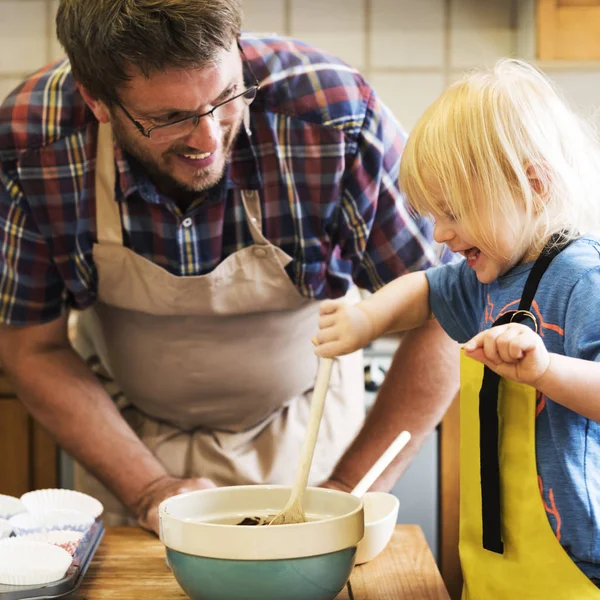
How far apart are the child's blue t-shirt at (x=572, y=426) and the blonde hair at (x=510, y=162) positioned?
39 mm

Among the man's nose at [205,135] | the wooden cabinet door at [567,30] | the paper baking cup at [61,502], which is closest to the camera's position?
the paper baking cup at [61,502]

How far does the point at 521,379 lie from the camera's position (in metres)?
0.70

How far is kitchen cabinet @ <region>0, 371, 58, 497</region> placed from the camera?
6.74 ft

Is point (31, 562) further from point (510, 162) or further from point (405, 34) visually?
point (405, 34)

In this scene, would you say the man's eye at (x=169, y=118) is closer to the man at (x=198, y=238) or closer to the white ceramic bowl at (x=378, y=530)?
the man at (x=198, y=238)

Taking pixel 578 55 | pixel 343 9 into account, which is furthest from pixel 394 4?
pixel 578 55

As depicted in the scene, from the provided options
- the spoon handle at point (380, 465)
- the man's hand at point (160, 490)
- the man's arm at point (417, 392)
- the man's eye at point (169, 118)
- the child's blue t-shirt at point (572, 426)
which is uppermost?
the man's eye at point (169, 118)

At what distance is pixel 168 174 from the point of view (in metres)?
1.25

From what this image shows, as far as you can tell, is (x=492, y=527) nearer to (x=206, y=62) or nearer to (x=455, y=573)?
(x=206, y=62)

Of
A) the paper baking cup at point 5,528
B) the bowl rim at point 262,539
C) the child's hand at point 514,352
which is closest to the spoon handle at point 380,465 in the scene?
the bowl rim at point 262,539

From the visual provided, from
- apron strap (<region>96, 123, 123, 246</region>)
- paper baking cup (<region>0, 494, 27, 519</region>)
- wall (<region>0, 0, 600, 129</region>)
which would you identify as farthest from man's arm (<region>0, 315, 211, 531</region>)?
wall (<region>0, 0, 600, 129</region>)

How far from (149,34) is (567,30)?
4.25 ft

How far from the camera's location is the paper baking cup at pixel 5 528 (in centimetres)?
93

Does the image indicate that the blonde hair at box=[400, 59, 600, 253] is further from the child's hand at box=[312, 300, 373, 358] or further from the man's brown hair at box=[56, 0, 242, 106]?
the man's brown hair at box=[56, 0, 242, 106]
